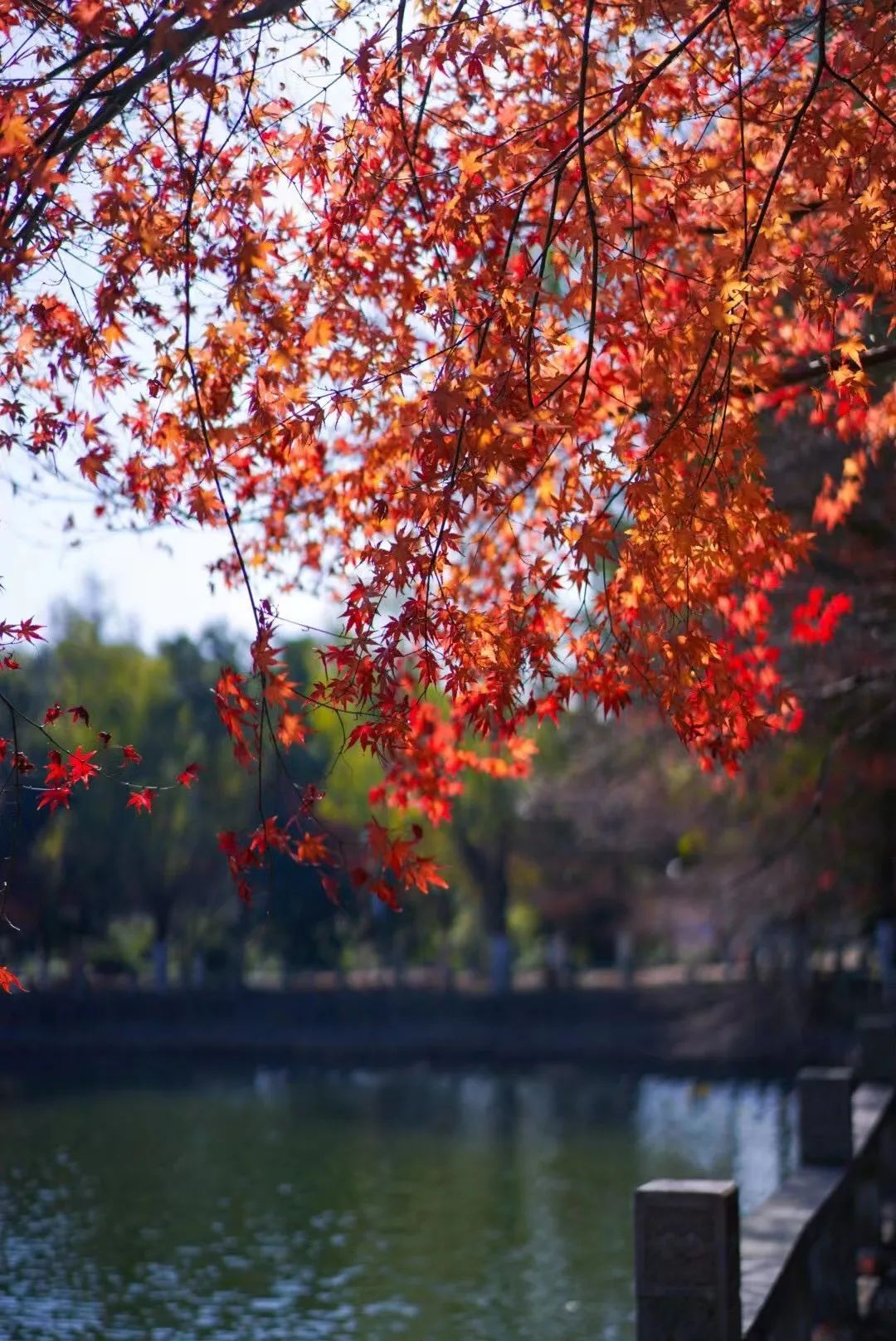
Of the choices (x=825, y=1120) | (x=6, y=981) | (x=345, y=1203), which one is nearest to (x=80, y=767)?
(x=6, y=981)

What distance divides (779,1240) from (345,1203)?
10.4m

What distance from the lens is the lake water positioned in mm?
12125

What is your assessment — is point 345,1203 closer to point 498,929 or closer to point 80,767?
point 80,767

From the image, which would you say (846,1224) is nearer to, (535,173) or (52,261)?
(535,173)

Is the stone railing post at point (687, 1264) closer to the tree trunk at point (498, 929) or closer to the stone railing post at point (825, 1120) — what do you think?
the stone railing post at point (825, 1120)

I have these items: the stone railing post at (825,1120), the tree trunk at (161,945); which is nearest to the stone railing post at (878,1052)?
the stone railing post at (825,1120)

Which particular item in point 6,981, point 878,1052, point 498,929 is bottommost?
point 878,1052

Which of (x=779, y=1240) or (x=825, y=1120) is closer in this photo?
(x=779, y=1240)

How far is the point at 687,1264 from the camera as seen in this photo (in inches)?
232

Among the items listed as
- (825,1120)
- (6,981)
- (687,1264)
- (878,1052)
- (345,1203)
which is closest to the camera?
(6,981)

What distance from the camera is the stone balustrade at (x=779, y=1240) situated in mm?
5883

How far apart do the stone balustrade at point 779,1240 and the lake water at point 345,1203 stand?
8.74 ft

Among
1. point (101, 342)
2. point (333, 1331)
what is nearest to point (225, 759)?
point (333, 1331)

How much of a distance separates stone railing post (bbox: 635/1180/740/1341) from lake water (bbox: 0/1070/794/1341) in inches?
222
